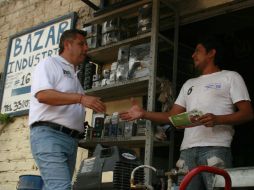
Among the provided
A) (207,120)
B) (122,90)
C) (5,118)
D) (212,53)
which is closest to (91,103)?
(207,120)

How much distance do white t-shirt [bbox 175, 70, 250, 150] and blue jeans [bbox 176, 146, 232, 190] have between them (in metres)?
0.04

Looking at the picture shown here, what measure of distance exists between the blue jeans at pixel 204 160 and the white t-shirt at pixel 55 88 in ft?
2.85

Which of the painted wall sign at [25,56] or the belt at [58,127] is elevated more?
the painted wall sign at [25,56]

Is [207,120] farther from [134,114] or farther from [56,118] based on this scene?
[56,118]

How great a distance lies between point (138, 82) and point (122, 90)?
0.43 meters

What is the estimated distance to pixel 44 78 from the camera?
10.2 ft

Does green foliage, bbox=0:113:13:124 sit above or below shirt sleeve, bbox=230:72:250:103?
above

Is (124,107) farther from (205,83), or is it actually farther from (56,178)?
(56,178)

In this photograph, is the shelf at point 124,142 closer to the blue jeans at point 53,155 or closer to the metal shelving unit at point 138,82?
the metal shelving unit at point 138,82

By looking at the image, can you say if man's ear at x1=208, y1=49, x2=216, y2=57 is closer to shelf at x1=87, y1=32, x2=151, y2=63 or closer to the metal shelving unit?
the metal shelving unit

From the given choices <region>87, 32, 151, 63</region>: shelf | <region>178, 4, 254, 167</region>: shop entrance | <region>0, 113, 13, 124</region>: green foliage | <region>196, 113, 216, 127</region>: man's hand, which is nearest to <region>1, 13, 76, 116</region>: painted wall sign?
<region>0, 113, 13, 124</region>: green foliage

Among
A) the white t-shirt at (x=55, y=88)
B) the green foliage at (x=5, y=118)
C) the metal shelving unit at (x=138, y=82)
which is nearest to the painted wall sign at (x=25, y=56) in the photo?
the green foliage at (x=5, y=118)

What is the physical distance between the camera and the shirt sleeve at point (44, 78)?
3.07 m

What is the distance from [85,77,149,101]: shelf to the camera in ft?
13.2
